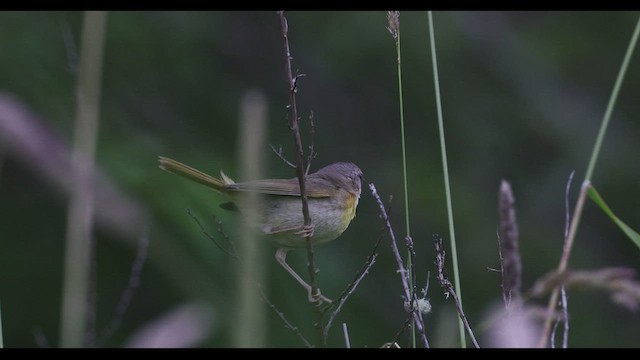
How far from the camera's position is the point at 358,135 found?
7.59 metres

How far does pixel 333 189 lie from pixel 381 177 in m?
2.83

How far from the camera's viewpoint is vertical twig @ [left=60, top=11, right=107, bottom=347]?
68.4 inches

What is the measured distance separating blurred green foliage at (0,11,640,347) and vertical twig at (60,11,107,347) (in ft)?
9.59

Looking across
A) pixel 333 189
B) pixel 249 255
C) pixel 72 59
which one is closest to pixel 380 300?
pixel 333 189

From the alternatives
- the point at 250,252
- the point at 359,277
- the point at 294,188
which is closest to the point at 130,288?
the point at 359,277

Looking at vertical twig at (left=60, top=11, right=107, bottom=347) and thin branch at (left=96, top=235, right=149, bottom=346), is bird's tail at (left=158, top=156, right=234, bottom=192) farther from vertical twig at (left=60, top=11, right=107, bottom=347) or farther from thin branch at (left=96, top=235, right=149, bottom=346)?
vertical twig at (left=60, top=11, right=107, bottom=347)

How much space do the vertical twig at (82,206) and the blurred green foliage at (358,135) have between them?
292 centimetres

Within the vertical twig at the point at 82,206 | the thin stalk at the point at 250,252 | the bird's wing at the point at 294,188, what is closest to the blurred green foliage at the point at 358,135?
the bird's wing at the point at 294,188

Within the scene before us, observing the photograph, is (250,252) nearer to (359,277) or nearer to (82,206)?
(82,206)

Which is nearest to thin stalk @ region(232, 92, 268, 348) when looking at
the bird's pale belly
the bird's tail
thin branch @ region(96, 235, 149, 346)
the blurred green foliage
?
thin branch @ region(96, 235, 149, 346)

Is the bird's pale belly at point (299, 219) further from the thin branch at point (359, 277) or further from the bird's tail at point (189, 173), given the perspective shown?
the thin branch at point (359, 277)

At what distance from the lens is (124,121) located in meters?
6.12

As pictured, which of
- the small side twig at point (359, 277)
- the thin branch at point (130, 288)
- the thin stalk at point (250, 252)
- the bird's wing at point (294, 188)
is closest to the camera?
the thin stalk at point (250, 252)

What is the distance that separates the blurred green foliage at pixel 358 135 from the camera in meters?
5.87
